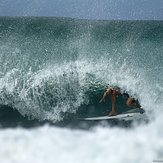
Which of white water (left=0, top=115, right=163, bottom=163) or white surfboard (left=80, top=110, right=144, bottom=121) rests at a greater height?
white surfboard (left=80, top=110, right=144, bottom=121)

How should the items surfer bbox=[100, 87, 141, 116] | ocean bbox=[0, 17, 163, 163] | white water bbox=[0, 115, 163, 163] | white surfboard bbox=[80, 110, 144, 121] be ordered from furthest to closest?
surfer bbox=[100, 87, 141, 116]
white surfboard bbox=[80, 110, 144, 121]
ocean bbox=[0, 17, 163, 163]
white water bbox=[0, 115, 163, 163]

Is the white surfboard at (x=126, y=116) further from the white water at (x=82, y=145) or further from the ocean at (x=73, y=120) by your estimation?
the white water at (x=82, y=145)

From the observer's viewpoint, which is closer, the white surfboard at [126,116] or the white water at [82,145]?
the white water at [82,145]

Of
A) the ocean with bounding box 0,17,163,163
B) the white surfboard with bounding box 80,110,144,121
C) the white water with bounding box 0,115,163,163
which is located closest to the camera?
the white water with bounding box 0,115,163,163

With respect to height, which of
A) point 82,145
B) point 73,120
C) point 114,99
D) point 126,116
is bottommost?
point 82,145

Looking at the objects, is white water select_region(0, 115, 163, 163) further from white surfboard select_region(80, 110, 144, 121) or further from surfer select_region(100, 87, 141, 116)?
surfer select_region(100, 87, 141, 116)

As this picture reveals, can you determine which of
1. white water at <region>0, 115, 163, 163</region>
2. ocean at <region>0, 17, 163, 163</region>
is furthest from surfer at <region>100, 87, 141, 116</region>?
white water at <region>0, 115, 163, 163</region>

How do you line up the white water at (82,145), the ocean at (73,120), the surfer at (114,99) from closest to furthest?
the white water at (82,145) < the ocean at (73,120) < the surfer at (114,99)

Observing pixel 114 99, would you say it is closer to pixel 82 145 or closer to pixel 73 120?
pixel 73 120

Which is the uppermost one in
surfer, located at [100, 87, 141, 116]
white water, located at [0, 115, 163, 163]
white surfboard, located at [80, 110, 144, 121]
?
surfer, located at [100, 87, 141, 116]

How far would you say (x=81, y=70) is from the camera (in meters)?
19.0

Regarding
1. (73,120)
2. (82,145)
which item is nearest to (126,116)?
(73,120)

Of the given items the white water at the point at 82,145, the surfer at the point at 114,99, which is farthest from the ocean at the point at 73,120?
the surfer at the point at 114,99

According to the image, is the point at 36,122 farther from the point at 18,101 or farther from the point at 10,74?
the point at 10,74
